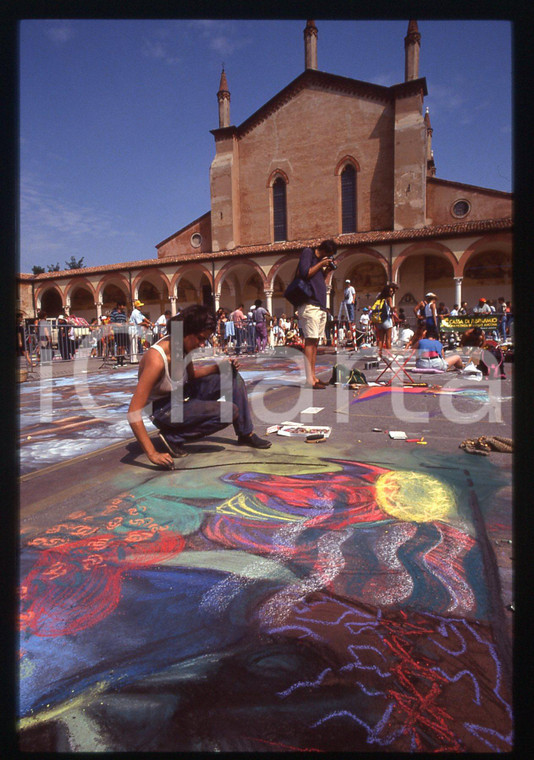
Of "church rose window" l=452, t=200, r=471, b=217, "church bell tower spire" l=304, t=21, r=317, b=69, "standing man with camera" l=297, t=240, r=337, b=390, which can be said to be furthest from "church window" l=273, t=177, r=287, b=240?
"standing man with camera" l=297, t=240, r=337, b=390

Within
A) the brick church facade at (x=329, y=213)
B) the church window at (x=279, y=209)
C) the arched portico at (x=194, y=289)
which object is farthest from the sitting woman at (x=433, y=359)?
the arched portico at (x=194, y=289)

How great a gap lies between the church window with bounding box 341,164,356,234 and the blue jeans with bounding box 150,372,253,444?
21781 mm

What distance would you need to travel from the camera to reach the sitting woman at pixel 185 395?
9.06 ft

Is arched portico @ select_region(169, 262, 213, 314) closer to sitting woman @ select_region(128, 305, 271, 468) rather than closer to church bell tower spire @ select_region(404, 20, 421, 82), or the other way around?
church bell tower spire @ select_region(404, 20, 421, 82)

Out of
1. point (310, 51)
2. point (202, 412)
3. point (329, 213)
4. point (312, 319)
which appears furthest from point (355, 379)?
point (310, 51)

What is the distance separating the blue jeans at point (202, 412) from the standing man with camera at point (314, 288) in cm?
228

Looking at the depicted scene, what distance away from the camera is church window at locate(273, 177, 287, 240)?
24547 mm

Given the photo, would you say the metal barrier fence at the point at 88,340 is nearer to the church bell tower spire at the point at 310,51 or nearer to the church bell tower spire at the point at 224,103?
the church bell tower spire at the point at 224,103

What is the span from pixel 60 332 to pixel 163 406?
11.4m

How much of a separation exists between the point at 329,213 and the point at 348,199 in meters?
1.17

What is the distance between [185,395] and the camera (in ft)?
10.7

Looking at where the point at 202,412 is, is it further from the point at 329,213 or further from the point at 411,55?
the point at 411,55

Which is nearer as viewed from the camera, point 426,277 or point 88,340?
point 88,340

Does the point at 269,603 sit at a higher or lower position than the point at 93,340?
lower
